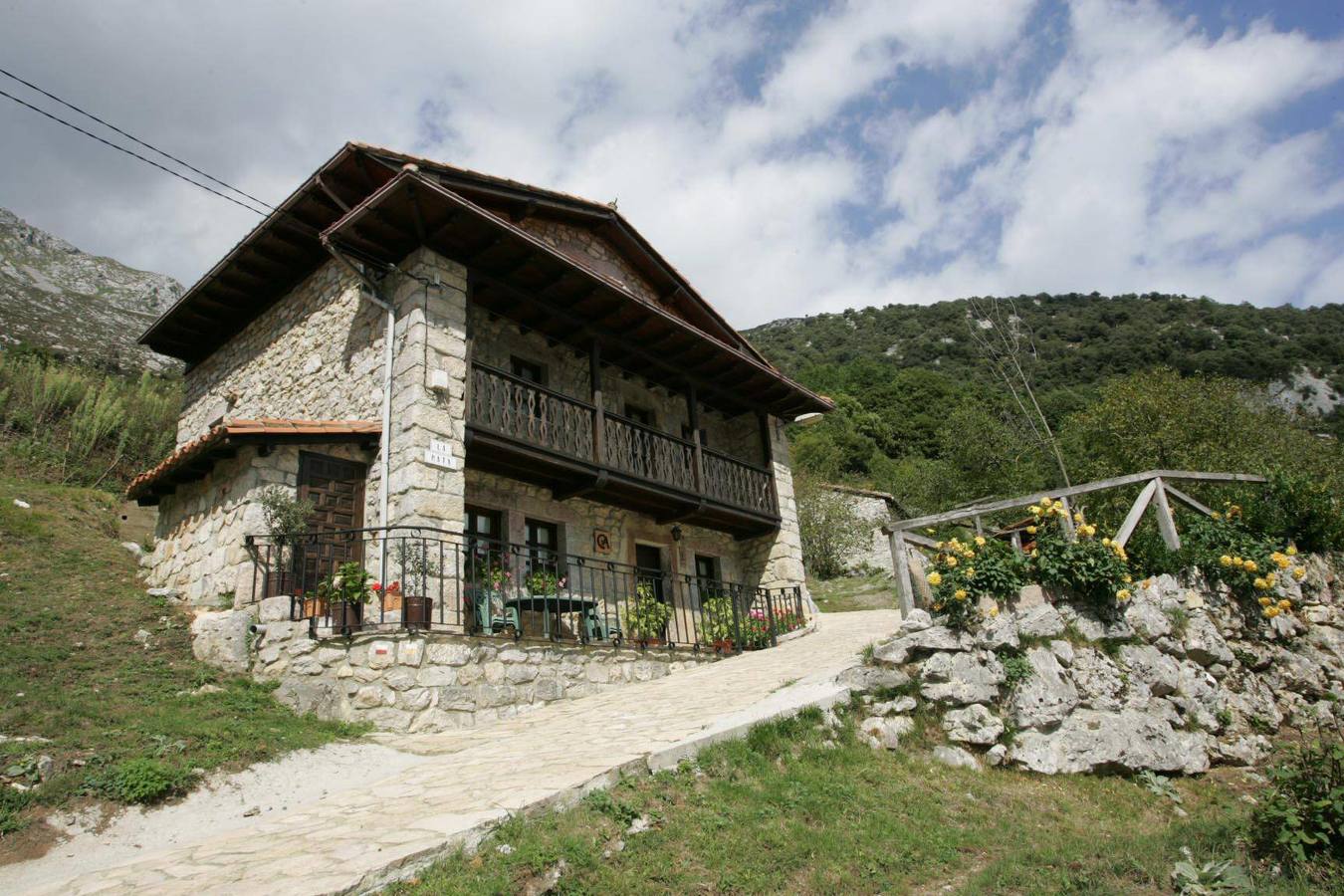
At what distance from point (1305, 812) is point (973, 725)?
2122 millimetres

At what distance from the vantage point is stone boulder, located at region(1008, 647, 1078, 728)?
629cm

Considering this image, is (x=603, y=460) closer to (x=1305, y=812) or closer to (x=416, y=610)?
(x=416, y=610)

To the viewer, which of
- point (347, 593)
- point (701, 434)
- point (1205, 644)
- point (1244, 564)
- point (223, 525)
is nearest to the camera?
point (1205, 644)

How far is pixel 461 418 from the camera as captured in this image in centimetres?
980

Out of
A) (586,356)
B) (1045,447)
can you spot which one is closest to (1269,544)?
(586,356)

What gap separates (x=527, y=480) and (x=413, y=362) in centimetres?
256

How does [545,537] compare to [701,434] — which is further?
[701,434]

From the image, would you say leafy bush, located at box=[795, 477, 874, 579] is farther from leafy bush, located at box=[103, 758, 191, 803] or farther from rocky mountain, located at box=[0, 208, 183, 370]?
leafy bush, located at box=[103, 758, 191, 803]

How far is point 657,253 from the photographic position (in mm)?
13953

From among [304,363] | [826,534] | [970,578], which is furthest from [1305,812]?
[826,534]

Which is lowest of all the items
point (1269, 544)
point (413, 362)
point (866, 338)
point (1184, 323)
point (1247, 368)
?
point (1269, 544)

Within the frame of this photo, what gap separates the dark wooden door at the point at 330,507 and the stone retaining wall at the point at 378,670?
3.03 feet

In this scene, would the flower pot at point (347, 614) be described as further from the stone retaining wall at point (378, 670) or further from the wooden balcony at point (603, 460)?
the wooden balcony at point (603, 460)

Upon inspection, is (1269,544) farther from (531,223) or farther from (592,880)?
(531,223)
